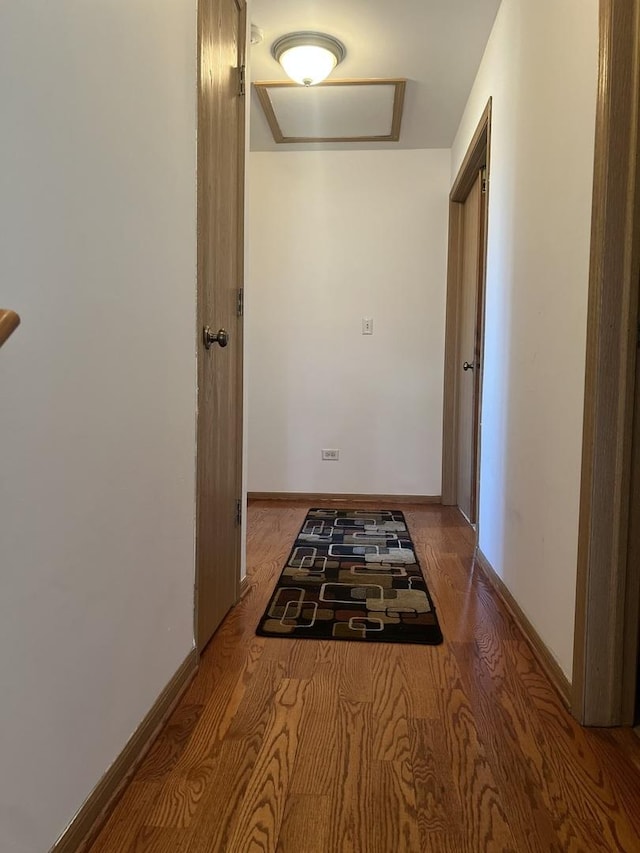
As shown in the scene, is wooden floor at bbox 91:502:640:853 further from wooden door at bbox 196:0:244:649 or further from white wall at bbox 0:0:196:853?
wooden door at bbox 196:0:244:649

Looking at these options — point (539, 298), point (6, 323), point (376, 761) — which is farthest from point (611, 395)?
point (6, 323)

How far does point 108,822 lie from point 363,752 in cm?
50

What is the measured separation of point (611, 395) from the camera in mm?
1270

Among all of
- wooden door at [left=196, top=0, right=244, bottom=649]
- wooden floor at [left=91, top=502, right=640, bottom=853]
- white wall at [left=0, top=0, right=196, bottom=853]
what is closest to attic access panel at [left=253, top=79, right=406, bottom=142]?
wooden door at [left=196, top=0, right=244, bottom=649]

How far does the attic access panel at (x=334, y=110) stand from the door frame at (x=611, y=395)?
77.9 inches

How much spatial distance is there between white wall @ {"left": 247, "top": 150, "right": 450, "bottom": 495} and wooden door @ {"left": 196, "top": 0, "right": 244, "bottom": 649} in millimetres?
1896

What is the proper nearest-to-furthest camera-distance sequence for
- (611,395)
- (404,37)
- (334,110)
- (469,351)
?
(611,395)
(404,37)
(334,110)
(469,351)

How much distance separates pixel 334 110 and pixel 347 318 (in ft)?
4.05

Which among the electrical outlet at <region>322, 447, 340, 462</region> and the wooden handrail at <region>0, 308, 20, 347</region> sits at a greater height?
the wooden handrail at <region>0, 308, 20, 347</region>

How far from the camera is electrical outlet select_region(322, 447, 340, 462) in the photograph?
3.98m

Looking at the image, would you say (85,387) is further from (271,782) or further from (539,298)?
(539,298)

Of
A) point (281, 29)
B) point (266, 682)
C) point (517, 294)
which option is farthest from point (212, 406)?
point (281, 29)

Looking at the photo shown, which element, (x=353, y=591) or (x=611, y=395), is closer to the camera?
(x=611, y=395)

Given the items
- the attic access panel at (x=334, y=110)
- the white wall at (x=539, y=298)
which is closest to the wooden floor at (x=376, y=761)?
the white wall at (x=539, y=298)
